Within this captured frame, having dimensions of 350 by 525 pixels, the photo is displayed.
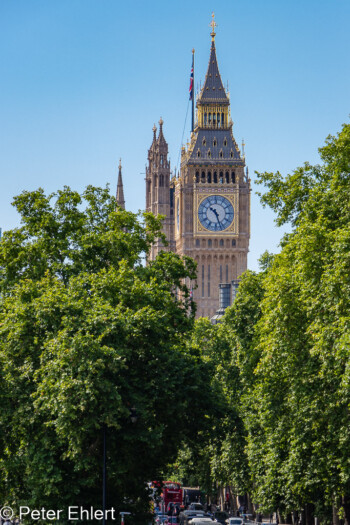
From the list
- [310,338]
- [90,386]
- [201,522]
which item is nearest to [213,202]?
[201,522]

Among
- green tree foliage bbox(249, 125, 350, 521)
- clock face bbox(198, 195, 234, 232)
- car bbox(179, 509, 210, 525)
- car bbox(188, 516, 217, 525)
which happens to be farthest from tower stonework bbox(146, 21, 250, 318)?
green tree foliage bbox(249, 125, 350, 521)

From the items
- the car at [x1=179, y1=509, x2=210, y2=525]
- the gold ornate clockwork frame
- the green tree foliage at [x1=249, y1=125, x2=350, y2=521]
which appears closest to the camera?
the green tree foliage at [x1=249, y1=125, x2=350, y2=521]

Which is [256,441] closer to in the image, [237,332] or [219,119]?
[237,332]

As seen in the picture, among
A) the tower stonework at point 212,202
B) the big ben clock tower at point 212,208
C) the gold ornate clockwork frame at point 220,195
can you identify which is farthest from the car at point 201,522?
the gold ornate clockwork frame at point 220,195

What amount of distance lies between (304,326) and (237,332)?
57.1 feet

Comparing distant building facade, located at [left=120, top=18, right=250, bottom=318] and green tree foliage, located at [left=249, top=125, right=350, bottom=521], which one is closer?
green tree foliage, located at [left=249, top=125, right=350, bottom=521]

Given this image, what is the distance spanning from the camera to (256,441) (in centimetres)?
6184

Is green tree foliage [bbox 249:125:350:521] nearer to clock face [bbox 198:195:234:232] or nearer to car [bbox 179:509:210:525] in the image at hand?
car [bbox 179:509:210:525]

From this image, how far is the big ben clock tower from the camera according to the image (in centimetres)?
15500

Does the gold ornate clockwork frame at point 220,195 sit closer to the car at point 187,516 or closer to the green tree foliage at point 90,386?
the car at point 187,516

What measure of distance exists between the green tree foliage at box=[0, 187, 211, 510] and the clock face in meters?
99.4

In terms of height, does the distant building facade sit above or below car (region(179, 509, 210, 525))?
above

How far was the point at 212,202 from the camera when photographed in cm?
15550

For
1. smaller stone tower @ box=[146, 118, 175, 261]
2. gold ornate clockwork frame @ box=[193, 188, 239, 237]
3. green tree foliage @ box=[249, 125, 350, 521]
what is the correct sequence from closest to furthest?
green tree foliage @ box=[249, 125, 350, 521] < gold ornate clockwork frame @ box=[193, 188, 239, 237] < smaller stone tower @ box=[146, 118, 175, 261]
